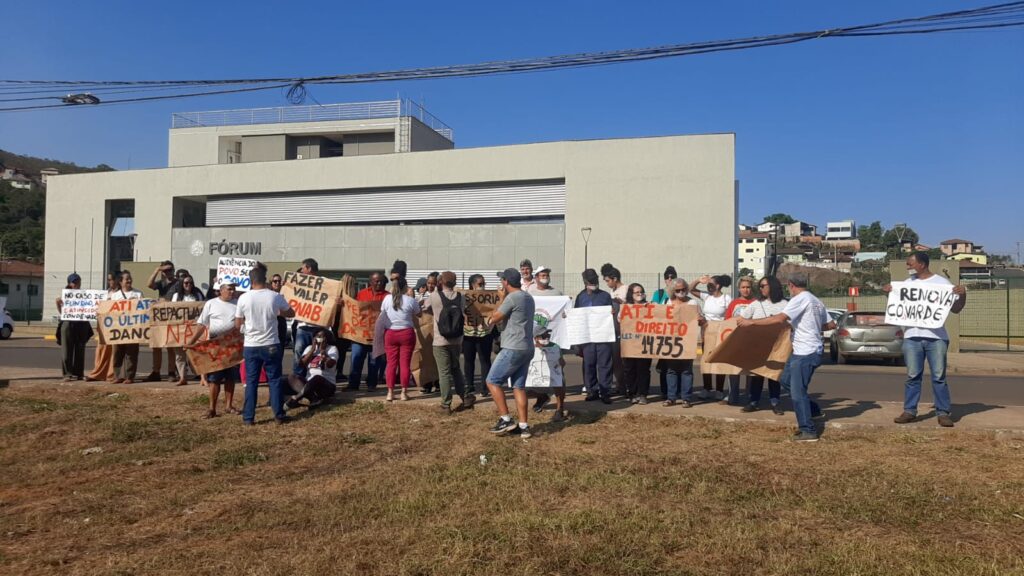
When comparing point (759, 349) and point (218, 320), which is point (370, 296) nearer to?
point (218, 320)

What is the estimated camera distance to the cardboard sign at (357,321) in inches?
418

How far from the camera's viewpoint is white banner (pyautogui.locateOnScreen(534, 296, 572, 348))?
32.4ft

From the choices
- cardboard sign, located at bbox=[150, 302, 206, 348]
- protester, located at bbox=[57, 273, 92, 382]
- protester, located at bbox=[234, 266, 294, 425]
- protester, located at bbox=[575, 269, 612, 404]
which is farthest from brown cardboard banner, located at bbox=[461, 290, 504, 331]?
protester, located at bbox=[57, 273, 92, 382]

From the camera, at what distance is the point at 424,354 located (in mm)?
10500

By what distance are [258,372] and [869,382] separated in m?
10.7

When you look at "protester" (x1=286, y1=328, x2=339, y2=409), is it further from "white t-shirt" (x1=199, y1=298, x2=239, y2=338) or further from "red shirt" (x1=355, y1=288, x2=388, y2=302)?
"red shirt" (x1=355, y1=288, x2=388, y2=302)

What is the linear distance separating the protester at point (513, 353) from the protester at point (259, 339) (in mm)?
2638

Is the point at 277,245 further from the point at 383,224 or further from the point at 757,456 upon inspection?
the point at 757,456

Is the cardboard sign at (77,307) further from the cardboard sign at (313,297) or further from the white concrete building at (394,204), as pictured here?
the white concrete building at (394,204)

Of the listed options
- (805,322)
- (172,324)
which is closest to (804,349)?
(805,322)

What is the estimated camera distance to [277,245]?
117 ft

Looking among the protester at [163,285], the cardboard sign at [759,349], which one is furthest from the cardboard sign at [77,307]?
the cardboard sign at [759,349]

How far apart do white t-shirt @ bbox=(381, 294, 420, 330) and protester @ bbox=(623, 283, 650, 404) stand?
119 inches

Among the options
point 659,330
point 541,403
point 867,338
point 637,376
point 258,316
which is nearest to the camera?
point 258,316
